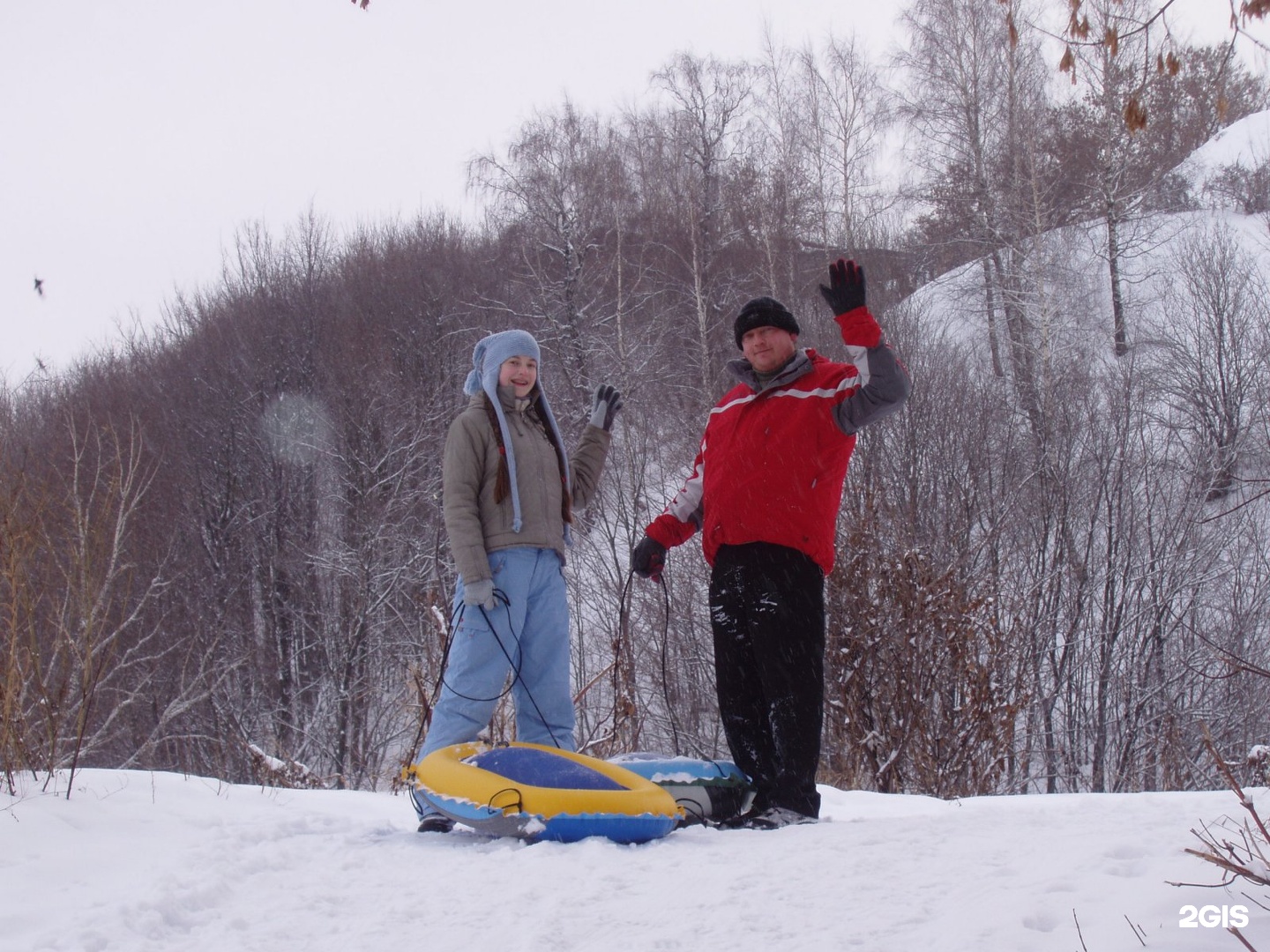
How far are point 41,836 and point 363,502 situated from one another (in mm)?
16879

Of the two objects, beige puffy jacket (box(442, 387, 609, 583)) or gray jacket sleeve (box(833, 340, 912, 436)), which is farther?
beige puffy jacket (box(442, 387, 609, 583))

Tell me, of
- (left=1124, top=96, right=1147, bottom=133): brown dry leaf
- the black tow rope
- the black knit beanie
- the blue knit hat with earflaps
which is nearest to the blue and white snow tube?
the black tow rope

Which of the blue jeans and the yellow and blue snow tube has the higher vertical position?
Answer: the blue jeans

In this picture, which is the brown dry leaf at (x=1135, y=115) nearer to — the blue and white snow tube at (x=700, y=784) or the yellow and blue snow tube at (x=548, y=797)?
the yellow and blue snow tube at (x=548, y=797)

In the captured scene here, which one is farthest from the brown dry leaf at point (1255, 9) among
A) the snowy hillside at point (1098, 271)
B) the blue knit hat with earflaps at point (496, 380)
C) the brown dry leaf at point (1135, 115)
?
the snowy hillside at point (1098, 271)

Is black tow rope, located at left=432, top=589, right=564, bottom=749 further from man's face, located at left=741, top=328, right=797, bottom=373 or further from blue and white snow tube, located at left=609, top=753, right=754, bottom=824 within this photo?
man's face, located at left=741, top=328, right=797, bottom=373

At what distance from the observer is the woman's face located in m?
3.63

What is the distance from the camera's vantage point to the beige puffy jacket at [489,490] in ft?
11.1

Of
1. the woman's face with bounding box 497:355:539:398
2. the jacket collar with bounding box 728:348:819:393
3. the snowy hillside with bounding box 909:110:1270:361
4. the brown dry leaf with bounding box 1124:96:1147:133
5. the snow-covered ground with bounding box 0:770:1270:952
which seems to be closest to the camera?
the snow-covered ground with bounding box 0:770:1270:952

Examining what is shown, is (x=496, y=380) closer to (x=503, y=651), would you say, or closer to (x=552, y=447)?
(x=552, y=447)

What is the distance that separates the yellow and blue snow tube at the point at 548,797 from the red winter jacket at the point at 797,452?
3.18 feet

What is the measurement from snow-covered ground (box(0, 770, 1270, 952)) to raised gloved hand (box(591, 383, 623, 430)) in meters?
1.72

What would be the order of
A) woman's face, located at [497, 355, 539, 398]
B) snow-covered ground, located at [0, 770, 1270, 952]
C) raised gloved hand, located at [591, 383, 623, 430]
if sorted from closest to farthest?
snow-covered ground, located at [0, 770, 1270, 952], woman's face, located at [497, 355, 539, 398], raised gloved hand, located at [591, 383, 623, 430]

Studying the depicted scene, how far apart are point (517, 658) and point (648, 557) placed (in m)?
0.63
